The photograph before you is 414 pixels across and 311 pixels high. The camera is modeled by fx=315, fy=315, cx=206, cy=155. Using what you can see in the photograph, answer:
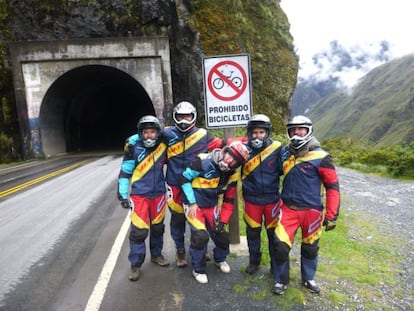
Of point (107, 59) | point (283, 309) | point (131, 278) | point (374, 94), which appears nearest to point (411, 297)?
point (283, 309)

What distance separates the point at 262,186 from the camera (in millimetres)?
3900

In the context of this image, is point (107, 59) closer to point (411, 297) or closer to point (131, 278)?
point (131, 278)

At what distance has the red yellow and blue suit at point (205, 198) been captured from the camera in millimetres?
3963

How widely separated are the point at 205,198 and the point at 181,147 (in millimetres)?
749

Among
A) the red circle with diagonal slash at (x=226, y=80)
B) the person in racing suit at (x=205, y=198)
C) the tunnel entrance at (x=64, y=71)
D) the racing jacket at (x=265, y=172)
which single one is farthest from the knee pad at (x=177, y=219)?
the tunnel entrance at (x=64, y=71)

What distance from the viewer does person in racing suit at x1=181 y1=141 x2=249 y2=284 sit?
394 centimetres

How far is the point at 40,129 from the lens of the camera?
1853 cm

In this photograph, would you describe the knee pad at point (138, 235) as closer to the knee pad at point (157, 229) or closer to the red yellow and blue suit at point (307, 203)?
the knee pad at point (157, 229)

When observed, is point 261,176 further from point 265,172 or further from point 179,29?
point 179,29

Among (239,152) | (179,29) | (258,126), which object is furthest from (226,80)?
(179,29)

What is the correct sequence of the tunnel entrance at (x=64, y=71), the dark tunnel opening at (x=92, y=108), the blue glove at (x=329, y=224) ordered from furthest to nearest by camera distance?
the dark tunnel opening at (x=92, y=108) → the tunnel entrance at (x=64, y=71) → the blue glove at (x=329, y=224)

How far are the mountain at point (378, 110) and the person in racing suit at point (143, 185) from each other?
277 ft

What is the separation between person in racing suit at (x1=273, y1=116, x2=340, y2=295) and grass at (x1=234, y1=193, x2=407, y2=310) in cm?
18

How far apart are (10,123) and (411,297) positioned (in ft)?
69.2
